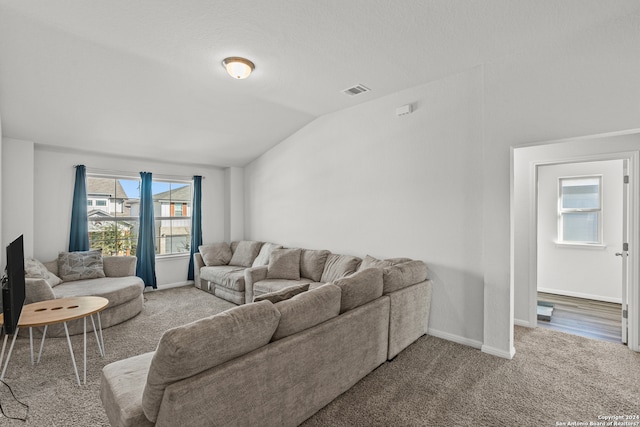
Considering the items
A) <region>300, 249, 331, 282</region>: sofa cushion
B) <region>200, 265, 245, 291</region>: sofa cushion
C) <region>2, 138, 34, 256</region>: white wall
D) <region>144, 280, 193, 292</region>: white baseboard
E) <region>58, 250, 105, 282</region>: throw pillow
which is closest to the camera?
<region>2, 138, 34, 256</region>: white wall

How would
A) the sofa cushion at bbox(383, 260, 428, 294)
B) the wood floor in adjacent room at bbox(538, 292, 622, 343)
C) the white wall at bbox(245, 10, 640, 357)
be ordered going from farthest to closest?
the wood floor in adjacent room at bbox(538, 292, 622, 343)
the sofa cushion at bbox(383, 260, 428, 294)
the white wall at bbox(245, 10, 640, 357)

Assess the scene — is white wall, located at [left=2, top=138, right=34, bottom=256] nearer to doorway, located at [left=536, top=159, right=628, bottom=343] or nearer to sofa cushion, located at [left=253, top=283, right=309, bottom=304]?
sofa cushion, located at [left=253, top=283, right=309, bottom=304]

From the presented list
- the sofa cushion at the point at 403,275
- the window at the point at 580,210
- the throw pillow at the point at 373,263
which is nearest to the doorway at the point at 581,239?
the window at the point at 580,210

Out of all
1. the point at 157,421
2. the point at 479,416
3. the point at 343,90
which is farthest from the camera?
the point at 343,90

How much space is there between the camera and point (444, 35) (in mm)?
2574

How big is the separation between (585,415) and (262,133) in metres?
4.81

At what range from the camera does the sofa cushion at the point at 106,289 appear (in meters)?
3.62

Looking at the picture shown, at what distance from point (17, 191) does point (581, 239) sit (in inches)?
324

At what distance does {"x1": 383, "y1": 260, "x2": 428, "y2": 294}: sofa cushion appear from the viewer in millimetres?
2808

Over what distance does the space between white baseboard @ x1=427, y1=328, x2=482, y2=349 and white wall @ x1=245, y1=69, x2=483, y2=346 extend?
1 cm

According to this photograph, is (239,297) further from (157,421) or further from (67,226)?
(157,421)

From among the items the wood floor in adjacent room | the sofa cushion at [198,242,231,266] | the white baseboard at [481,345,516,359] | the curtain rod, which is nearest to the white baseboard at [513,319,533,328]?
the wood floor in adjacent room

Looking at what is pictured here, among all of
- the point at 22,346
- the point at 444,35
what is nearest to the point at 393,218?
the point at 444,35

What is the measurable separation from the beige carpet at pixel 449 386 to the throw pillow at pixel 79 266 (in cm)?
119
